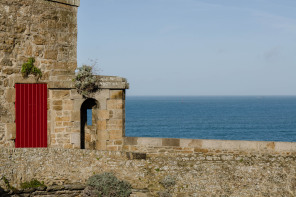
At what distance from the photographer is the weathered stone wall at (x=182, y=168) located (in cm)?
1338

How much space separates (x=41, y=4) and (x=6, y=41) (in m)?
1.89

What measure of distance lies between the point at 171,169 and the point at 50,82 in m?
5.30

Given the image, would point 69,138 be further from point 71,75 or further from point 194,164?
point 194,164

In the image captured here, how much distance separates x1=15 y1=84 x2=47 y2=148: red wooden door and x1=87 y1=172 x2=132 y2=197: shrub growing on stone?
269 cm

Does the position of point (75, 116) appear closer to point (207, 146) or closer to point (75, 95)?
point (75, 95)

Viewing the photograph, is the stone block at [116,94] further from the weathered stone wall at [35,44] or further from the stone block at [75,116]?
the weathered stone wall at [35,44]

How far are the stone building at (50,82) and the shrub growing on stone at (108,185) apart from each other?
6.38ft

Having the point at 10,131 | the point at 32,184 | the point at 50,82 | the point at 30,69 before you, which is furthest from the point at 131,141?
the point at 30,69

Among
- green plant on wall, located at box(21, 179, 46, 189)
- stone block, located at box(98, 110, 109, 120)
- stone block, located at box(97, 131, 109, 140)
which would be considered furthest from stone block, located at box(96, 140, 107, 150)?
green plant on wall, located at box(21, 179, 46, 189)

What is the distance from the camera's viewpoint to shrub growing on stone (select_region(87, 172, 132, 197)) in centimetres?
1330

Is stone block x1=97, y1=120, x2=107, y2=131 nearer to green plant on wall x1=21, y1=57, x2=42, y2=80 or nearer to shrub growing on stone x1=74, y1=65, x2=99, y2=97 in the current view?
shrub growing on stone x1=74, y1=65, x2=99, y2=97

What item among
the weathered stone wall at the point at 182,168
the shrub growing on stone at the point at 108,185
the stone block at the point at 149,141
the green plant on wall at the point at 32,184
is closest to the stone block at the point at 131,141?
the stone block at the point at 149,141

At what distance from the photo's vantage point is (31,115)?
1483cm

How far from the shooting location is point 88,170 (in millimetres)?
13883
